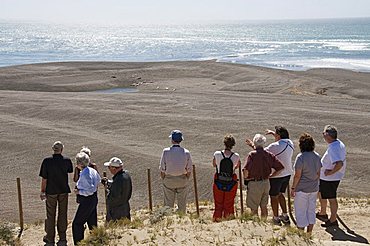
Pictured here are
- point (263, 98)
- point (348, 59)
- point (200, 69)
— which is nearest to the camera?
point (263, 98)

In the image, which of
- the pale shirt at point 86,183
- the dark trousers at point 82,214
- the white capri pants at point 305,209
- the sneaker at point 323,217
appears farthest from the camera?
the sneaker at point 323,217

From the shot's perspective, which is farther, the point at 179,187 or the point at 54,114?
the point at 54,114

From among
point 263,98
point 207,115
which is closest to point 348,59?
point 263,98

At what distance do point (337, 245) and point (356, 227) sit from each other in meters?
1.98

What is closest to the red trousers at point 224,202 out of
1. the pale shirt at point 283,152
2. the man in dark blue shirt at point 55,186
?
the pale shirt at point 283,152

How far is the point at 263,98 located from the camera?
3111 centimetres

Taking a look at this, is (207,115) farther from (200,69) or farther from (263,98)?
(200,69)

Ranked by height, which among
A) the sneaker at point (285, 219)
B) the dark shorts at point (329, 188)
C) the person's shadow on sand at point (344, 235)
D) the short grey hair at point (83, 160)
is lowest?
the person's shadow on sand at point (344, 235)

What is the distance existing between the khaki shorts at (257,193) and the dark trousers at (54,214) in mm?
2816

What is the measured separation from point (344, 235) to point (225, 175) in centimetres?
208

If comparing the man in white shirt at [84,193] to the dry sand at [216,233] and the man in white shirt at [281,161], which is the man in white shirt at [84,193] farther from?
the man in white shirt at [281,161]

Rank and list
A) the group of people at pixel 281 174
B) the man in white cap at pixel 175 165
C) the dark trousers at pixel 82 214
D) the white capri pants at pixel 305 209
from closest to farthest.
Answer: the dark trousers at pixel 82 214, the group of people at pixel 281 174, the white capri pants at pixel 305 209, the man in white cap at pixel 175 165

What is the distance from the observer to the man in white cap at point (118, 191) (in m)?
7.51

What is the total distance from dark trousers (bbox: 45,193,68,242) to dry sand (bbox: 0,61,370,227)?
4.04 m
